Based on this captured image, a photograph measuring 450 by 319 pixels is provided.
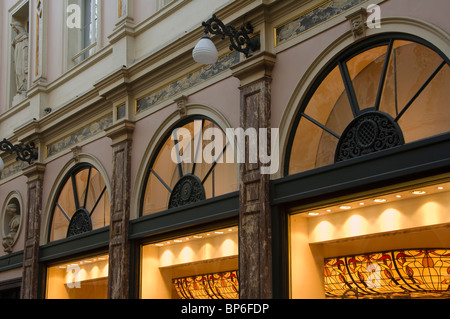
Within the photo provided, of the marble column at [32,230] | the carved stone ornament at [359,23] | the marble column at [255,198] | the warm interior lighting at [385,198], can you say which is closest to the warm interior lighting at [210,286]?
the marble column at [255,198]

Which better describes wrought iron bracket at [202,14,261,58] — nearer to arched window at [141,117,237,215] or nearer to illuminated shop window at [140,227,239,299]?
arched window at [141,117,237,215]

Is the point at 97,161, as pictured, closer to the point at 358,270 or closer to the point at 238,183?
the point at 238,183

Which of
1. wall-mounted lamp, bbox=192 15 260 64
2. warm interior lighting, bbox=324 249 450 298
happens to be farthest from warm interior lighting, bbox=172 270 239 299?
wall-mounted lamp, bbox=192 15 260 64

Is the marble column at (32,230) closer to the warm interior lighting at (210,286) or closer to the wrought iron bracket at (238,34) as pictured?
the warm interior lighting at (210,286)

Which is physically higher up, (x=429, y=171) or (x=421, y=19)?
(x=421, y=19)

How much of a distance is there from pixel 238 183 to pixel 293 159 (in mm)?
930

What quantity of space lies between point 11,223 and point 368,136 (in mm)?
9878

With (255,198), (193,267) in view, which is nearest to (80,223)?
(193,267)

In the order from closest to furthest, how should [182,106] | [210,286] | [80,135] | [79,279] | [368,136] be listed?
[368,136] → [210,286] → [182,106] → [79,279] → [80,135]

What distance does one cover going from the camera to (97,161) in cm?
1266

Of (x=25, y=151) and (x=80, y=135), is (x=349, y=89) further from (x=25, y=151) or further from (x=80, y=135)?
(x=25, y=151)

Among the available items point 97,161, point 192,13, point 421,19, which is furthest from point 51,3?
point 421,19

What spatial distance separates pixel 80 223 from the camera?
1295cm

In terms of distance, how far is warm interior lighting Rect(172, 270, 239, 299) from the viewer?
938 centimetres
